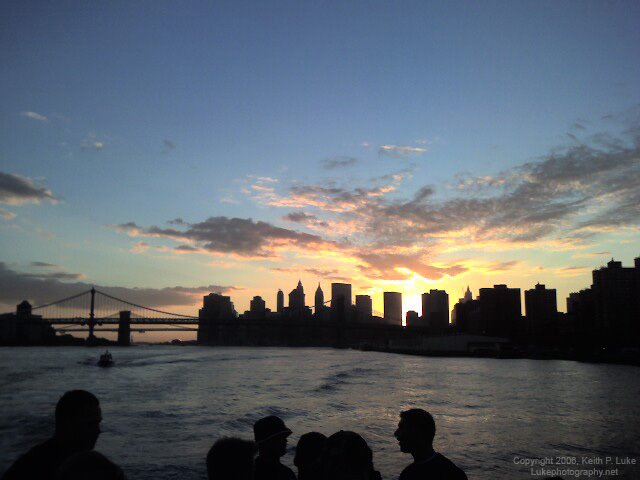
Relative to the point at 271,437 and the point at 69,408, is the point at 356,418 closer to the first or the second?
the point at 271,437

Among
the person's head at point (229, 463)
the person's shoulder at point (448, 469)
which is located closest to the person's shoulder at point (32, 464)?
the person's head at point (229, 463)

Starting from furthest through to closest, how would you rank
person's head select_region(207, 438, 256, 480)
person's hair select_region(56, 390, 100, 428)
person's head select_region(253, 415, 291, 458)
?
person's head select_region(253, 415, 291, 458)
person's hair select_region(56, 390, 100, 428)
person's head select_region(207, 438, 256, 480)

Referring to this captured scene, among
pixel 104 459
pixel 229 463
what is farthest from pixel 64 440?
pixel 104 459

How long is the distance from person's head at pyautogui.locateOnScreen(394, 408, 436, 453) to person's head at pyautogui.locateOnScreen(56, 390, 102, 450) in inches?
93.0

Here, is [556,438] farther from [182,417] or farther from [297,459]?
[297,459]

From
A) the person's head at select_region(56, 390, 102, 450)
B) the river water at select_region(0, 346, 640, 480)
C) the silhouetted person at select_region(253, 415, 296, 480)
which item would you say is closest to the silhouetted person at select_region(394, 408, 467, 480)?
the silhouetted person at select_region(253, 415, 296, 480)

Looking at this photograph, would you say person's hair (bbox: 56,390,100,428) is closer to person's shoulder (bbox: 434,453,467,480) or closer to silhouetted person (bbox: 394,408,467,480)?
silhouetted person (bbox: 394,408,467,480)

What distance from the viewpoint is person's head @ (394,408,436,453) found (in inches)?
168

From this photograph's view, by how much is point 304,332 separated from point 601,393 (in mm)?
111594

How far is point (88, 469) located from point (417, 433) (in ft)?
9.29

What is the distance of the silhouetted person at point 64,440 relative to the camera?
10.3 ft

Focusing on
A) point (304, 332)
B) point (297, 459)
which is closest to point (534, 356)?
point (304, 332)

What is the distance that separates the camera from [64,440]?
3.24 meters

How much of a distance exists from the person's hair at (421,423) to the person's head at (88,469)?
271cm
